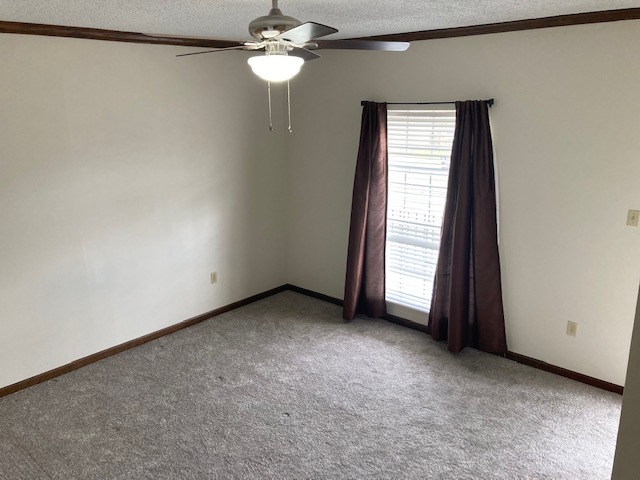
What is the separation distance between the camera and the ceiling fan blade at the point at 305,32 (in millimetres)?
1942

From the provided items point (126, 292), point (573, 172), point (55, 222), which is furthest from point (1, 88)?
point (573, 172)

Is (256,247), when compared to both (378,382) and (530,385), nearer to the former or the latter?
(378,382)

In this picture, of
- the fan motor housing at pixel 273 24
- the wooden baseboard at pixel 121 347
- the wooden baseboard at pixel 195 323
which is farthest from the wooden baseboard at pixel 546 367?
the fan motor housing at pixel 273 24

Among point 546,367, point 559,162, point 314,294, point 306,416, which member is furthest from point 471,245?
point 314,294

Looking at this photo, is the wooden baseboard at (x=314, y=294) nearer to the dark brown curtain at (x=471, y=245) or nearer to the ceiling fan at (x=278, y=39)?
the dark brown curtain at (x=471, y=245)

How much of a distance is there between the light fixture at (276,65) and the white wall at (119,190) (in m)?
2.05

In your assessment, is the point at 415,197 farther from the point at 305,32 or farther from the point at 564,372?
the point at 305,32

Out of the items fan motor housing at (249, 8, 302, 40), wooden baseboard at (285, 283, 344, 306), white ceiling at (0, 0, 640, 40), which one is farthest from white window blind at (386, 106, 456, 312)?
fan motor housing at (249, 8, 302, 40)

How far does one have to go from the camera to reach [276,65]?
212 cm

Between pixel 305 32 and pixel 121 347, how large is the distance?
3.10m

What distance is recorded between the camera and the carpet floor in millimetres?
2877

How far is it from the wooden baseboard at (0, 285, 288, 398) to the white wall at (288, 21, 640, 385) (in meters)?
2.34

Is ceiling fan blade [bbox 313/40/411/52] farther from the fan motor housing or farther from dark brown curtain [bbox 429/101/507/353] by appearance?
dark brown curtain [bbox 429/101/507/353]

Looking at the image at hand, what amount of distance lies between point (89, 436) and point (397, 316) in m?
2.63
